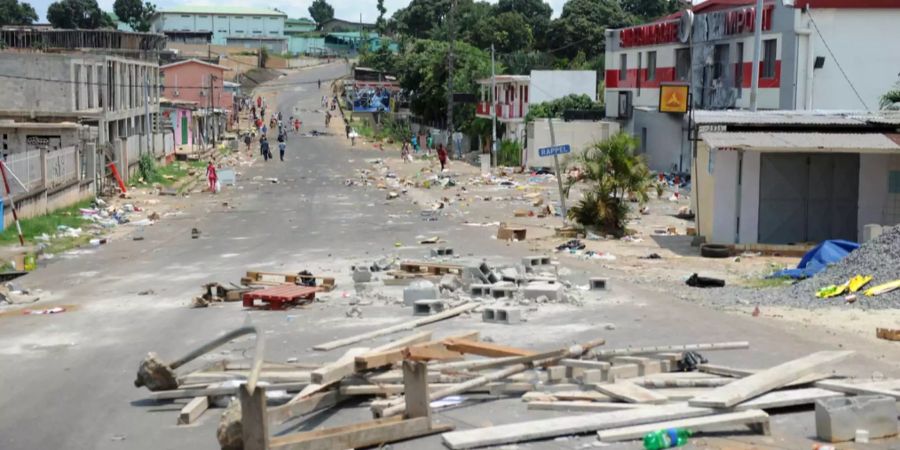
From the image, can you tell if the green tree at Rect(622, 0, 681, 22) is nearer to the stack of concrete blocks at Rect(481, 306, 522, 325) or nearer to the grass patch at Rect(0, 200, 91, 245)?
the grass patch at Rect(0, 200, 91, 245)

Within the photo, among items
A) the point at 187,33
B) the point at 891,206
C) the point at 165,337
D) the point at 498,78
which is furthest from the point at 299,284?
the point at 187,33

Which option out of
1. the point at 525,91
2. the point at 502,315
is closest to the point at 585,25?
the point at 525,91

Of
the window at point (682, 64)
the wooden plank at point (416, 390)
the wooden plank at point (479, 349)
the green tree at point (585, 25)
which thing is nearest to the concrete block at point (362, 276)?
the wooden plank at point (479, 349)

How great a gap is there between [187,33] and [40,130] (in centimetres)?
11048

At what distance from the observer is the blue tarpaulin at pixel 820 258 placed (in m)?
19.5

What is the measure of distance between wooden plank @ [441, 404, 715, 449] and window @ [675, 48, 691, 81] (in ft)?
143

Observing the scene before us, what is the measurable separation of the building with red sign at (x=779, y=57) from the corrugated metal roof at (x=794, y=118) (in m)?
9.22

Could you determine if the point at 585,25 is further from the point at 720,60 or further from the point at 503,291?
the point at 503,291

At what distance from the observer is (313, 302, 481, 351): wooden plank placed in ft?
45.0

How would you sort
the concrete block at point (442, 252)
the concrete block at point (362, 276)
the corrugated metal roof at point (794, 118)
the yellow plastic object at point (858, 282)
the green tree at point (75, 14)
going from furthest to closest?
1. the green tree at point (75, 14)
2. the corrugated metal roof at point (794, 118)
3. the concrete block at point (442, 252)
4. the concrete block at point (362, 276)
5. the yellow plastic object at point (858, 282)

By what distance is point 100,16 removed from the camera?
145125mm

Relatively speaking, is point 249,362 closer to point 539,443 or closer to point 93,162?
point 539,443

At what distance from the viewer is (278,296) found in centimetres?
1764

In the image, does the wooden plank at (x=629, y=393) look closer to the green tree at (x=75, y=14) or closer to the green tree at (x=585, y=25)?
the green tree at (x=585, y=25)
